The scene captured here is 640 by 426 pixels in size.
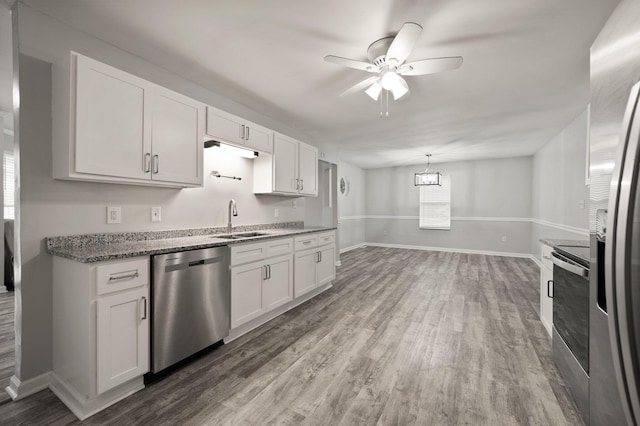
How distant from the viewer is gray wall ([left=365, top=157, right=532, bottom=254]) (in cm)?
685

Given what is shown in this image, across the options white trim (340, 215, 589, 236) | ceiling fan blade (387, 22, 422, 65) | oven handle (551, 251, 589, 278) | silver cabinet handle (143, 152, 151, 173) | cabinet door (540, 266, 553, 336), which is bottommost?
cabinet door (540, 266, 553, 336)

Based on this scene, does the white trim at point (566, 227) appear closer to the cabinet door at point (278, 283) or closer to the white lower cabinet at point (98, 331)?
the cabinet door at point (278, 283)

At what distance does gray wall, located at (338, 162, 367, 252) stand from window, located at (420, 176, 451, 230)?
1.79m

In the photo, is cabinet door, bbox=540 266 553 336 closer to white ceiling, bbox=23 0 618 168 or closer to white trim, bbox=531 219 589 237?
white trim, bbox=531 219 589 237

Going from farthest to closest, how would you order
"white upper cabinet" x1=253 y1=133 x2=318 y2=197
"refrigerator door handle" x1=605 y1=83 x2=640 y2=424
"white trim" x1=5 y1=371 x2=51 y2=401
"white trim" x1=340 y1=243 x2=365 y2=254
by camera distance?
"white trim" x1=340 y1=243 x2=365 y2=254 < "white upper cabinet" x1=253 y1=133 x2=318 y2=197 < "white trim" x1=5 y1=371 x2=51 y2=401 < "refrigerator door handle" x1=605 y1=83 x2=640 y2=424

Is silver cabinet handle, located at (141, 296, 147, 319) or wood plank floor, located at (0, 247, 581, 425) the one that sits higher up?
silver cabinet handle, located at (141, 296, 147, 319)

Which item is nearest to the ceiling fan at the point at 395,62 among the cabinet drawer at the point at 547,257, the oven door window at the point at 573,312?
the oven door window at the point at 573,312

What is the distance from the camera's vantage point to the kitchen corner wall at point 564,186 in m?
3.51

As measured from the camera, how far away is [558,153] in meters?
4.63

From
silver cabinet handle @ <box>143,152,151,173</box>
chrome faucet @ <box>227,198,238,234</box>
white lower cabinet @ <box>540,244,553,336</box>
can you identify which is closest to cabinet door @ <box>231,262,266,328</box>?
chrome faucet @ <box>227,198,238,234</box>

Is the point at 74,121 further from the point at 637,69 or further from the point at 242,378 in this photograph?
the point at 637,69

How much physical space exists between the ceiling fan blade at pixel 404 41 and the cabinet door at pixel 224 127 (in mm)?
1639

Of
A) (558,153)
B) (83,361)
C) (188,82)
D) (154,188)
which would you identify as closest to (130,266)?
(83,361)

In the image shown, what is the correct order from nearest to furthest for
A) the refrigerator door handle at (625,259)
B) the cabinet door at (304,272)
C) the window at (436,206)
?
1. the refrigerator door handle at (625,259)
2. the cabinet door at (304,272)
3. the window at (436,206)
